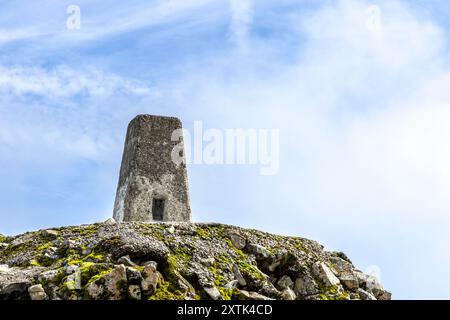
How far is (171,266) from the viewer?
18.1 meters

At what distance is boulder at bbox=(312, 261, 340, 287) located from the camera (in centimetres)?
2090

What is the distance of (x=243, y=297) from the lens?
18.2 meters

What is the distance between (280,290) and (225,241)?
8.26 feet

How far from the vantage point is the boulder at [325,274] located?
20.9 m

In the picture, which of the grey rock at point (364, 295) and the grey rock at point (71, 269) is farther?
the grey rock at point (364, 295)

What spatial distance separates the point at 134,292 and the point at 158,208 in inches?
486

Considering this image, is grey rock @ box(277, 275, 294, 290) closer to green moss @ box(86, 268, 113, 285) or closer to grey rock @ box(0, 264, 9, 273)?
green moss @ box(86, 268, 113, 285)

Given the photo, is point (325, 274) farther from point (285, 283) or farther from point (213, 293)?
point (213, 293)

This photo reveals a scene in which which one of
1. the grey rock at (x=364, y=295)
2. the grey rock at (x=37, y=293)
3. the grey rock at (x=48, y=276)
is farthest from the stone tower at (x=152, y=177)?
the grey rock at (x=37, y=293)

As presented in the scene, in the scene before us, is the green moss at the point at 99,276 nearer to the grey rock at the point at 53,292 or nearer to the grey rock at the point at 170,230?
the grey rock at the point at 53,292

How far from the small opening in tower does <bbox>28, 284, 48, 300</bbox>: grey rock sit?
38.7 ft
